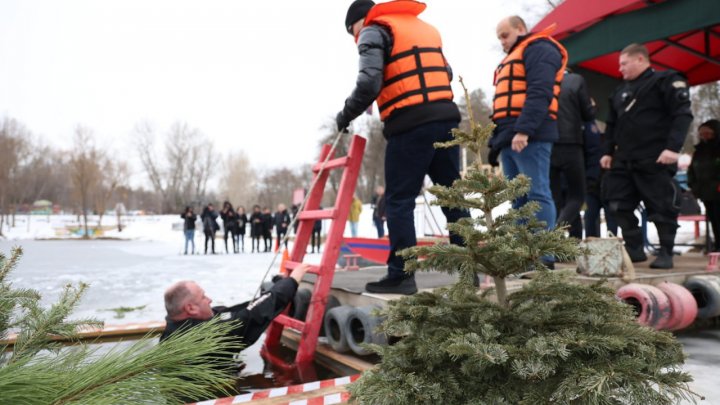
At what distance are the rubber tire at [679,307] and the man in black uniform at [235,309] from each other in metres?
2.28

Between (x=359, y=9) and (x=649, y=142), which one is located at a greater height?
(x=359, y=9)

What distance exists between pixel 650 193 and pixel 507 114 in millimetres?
1446

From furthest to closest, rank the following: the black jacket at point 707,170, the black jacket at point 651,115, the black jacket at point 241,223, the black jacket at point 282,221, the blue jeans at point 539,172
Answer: the black jacket at point 282,221 → the black jacket at point 241,223 → the black jacket at point 707,170 → the black jacket at point 651,115 → the blue jeans at point 539,172

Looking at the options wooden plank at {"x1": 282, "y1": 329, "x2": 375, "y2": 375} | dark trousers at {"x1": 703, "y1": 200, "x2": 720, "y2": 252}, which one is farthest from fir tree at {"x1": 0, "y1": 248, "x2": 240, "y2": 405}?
dark trousers at {"x1": 703, "y1": 200, "x2": 720, "y2": 252}

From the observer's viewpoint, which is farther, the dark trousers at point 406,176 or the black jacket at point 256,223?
the black jacket at point 256,223

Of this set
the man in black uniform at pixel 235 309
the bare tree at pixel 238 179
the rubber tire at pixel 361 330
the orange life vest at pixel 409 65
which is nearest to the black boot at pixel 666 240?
the orange life vest at pixel 409 65

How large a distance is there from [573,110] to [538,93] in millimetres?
1389

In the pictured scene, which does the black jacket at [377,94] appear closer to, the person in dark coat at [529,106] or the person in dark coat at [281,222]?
the person in dark coat at [529,106]

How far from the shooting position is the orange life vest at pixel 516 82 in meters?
3.69

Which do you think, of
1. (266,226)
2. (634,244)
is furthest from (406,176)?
(266,226)

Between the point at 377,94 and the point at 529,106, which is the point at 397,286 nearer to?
the point at 377,94

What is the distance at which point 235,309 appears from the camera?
123 inches

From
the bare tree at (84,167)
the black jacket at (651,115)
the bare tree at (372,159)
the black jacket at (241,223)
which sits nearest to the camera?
the black jacket at (651,115)

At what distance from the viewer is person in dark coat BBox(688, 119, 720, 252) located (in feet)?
18.5
